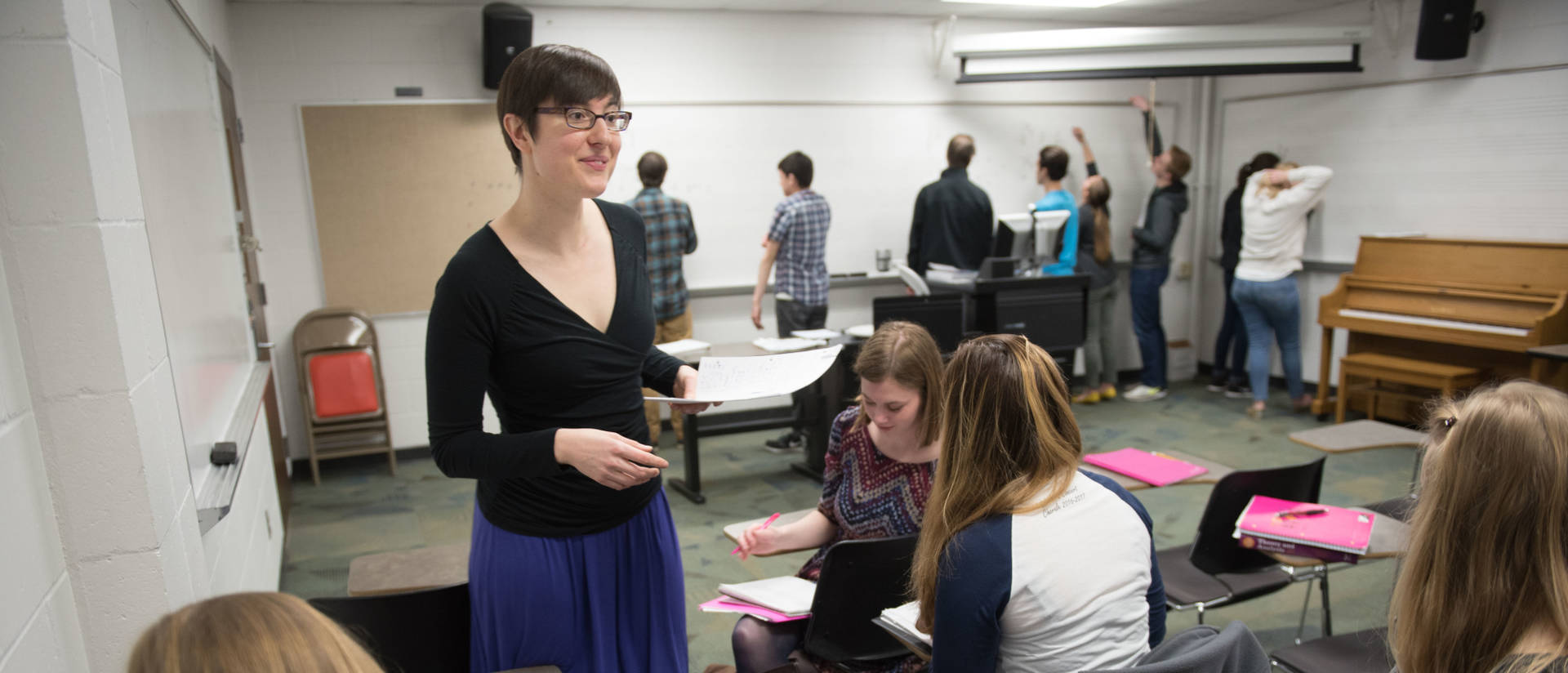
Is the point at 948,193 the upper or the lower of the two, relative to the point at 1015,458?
upper

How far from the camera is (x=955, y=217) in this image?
5.39 metres

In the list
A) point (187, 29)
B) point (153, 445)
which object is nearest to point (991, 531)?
point (153, 445)

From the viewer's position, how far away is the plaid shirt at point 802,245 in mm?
4668

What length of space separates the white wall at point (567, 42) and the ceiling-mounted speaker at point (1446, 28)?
1.74 meters

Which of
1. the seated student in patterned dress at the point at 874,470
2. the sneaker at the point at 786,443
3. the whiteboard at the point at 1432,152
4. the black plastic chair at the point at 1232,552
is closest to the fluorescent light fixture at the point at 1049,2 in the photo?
the whiteboard at the point at 1432,152

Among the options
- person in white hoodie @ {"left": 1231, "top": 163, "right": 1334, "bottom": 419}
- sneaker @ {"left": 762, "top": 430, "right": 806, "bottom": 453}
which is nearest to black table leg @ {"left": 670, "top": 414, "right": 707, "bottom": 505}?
sneaker @ {"left": 762, "top": 430, "right": 806, "bottom": 453}

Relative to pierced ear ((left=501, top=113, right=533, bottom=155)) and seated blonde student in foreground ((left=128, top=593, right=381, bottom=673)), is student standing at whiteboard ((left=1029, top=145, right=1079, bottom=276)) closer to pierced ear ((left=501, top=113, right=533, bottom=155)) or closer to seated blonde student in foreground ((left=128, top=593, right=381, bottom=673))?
pierced ear ((left=501, top=113, right=533, bottom=155))

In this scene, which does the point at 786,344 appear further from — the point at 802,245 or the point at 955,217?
the point at 955,217

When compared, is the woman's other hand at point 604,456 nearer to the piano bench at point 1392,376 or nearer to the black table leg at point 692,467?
the black table leg at point 692,467

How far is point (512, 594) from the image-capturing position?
1.29m

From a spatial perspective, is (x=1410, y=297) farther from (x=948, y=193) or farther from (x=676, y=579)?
(x=676, y=579)

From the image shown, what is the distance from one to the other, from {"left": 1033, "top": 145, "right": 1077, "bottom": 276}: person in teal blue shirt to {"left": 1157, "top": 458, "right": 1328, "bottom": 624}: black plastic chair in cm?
318

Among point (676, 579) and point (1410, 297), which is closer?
point (676, 579)

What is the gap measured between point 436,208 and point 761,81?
203 cm
